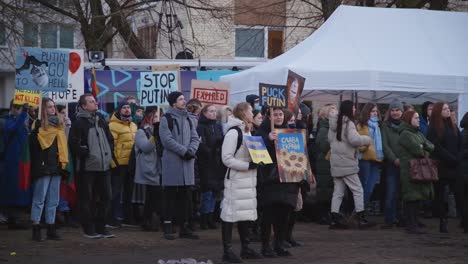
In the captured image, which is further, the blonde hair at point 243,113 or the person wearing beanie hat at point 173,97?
the person wearing beanie hat at point 173,97

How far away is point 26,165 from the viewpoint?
14.5 metres

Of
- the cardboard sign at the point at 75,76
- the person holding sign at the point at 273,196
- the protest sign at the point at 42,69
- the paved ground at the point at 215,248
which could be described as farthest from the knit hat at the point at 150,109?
the person holding sign at the point at 273,196

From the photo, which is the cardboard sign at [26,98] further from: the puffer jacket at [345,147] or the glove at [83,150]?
the puffer jacket at [345,147]

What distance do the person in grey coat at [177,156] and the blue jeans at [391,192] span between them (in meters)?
3.80

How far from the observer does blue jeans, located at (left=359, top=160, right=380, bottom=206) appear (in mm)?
16734

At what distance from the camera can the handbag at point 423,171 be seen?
15453 millimetres

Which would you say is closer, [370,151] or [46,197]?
[46,197]

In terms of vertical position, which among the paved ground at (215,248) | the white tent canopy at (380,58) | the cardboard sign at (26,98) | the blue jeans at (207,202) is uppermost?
the white tent canopy at (380,58)

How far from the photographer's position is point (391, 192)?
651 inches

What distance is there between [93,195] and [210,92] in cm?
295

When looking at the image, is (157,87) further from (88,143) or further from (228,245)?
(228,245)

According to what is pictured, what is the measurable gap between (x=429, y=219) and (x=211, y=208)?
14.8 feet

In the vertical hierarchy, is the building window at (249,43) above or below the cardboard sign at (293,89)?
above

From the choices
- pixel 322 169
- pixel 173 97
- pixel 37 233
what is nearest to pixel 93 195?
pixel 37 233
